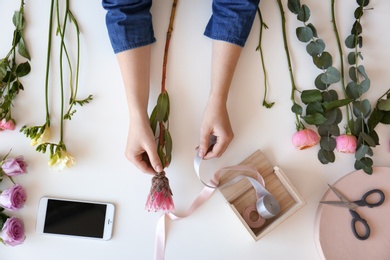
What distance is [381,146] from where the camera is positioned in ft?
2.45

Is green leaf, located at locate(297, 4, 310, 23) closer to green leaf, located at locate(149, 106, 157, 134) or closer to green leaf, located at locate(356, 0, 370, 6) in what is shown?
green leaf, located at locate(356, 0, 370, 6)

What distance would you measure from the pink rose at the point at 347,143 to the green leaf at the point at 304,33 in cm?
21

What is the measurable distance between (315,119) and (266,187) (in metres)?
0.17

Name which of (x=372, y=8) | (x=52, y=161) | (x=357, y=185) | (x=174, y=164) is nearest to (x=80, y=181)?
(x=52, y=161)

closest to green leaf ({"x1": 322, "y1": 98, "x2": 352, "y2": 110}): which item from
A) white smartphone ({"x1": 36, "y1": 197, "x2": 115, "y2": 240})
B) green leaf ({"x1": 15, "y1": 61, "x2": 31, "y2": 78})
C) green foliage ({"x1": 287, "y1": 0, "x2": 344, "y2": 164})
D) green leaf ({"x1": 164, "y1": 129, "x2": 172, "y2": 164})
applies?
green foliage ({"x1": 287, "y1": 0, "x2": 344, "y2": 164})

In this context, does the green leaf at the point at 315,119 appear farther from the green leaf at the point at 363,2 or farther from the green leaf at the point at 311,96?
the green leaf at the point at 363,2

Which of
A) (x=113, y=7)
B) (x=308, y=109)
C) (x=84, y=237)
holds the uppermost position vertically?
(x=113, y=7)

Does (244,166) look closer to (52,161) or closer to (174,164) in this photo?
(174,164)

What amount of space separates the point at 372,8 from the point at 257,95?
1.03ft

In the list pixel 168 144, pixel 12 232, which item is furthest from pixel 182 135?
pixel 12 232

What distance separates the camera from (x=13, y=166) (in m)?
0.68

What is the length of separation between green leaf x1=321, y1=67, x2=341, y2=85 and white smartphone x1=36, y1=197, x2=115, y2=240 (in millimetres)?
506

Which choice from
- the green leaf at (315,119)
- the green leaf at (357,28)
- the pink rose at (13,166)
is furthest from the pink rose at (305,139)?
the pink rose at (13,166)

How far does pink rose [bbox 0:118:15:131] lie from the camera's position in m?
0.69
